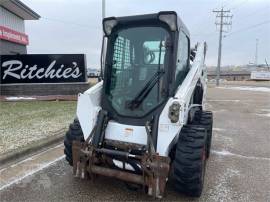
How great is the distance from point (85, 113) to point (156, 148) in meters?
1.16

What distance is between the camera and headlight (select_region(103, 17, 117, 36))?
441 centimetres

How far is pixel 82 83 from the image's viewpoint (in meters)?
14.4

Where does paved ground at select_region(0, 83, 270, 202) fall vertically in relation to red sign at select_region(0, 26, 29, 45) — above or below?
below

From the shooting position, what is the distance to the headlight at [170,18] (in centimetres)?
404

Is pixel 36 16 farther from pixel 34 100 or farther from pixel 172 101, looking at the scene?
pixel 172 101

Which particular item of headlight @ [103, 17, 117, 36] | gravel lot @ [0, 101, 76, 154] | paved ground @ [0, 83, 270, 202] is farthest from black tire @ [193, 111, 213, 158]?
gravel lot @ [0, 101, 76, 154]

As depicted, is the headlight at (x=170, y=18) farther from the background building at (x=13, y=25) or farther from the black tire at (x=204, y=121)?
the background building at (x=13, y=25)

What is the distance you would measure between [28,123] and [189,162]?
5.82m

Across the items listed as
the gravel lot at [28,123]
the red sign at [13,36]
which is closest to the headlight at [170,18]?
the gravel lot at [28,123]

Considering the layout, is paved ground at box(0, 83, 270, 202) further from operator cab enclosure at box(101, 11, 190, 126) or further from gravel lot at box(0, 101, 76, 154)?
gravel lot at box(0, 101, 76, 154)

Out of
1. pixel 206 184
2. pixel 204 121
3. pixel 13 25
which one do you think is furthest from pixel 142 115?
pixel 13 25

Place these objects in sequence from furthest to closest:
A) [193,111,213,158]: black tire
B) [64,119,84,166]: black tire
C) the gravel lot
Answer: the gravel lot, [193,111,213,158]: black tire, [64,119,84,166]: black tire

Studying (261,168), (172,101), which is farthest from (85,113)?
(261,168)

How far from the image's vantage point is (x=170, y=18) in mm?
4059
